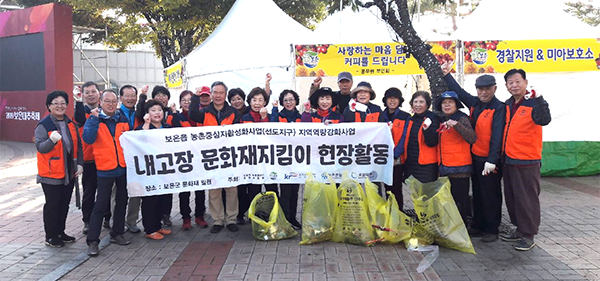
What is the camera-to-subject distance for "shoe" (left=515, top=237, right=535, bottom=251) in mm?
4723

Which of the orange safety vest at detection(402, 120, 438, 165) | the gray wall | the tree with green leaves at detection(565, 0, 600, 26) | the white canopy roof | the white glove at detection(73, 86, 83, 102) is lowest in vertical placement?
the orange safety vest at detection(402, 120, 438, 165)

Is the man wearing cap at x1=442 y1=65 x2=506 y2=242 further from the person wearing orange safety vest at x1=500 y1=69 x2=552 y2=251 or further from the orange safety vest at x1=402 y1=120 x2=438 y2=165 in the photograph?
the orange safety vest at x1=402 y1=120 x2=438 y2=165

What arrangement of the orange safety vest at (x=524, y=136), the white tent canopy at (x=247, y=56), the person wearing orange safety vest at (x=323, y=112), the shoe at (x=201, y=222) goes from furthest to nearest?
the white tent canopy at (x=247, y=56) → the shoe at (x=201, y=222) → the person wearing orange safety vest at (x=323, y=112) → the orange safety vest at (x=524, y=136)

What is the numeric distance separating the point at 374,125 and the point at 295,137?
2.93 ft

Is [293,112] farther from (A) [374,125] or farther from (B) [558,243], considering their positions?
A: (B) [558,243]

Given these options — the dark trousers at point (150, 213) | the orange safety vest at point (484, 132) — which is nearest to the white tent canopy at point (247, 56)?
the dark trousers at point (150, 213)

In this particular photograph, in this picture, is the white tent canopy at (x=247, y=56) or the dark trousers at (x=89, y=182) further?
the white tent canopy at (x=247, y=56)

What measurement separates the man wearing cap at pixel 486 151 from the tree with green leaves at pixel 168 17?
956 centimetres

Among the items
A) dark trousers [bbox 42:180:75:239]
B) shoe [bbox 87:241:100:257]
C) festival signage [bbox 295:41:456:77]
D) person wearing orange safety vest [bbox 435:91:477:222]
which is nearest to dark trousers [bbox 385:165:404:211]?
person wearing orange safety vest [bbox 435:91:477:222]

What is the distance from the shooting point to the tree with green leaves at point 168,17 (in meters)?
15.0

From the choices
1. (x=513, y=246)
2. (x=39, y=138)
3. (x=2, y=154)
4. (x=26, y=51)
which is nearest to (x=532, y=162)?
(x=513, y=246)

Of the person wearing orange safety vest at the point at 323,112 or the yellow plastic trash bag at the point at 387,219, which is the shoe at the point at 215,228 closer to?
the person wearing orange safety vest at the point at 323,112

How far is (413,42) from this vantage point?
19.6 ft

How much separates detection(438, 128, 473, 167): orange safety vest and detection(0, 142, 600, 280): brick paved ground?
891mm
